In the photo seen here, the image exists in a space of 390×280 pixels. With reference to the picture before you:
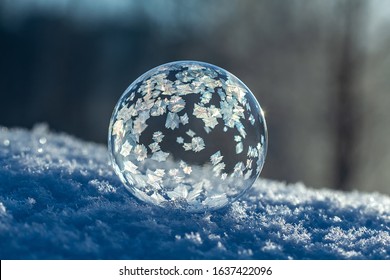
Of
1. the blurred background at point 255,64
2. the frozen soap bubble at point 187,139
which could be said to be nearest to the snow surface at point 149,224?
the frozen soap bubble at point 187,139

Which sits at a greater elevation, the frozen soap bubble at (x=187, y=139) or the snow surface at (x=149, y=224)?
the frozen soap bubble at (x=187, y=139)

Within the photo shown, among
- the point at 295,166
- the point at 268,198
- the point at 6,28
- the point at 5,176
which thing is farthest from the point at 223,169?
the point at 6,28

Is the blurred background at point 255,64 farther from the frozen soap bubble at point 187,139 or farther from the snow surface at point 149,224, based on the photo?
the frozen soap bubble at point 187,139

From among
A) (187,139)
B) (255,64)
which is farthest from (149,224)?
(255,64)

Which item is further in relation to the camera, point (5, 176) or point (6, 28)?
point (6, 28)

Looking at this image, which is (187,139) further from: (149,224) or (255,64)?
(255,64)

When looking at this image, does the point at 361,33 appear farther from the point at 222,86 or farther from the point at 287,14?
the point at 222,86

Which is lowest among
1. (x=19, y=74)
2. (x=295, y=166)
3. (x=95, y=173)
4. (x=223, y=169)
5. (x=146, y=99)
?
(x=295, y=166)
